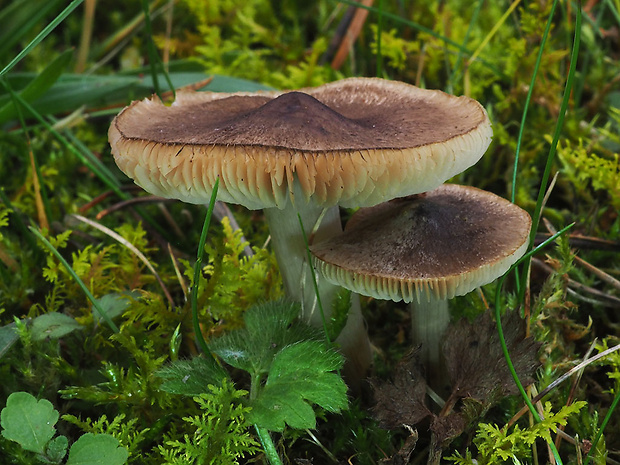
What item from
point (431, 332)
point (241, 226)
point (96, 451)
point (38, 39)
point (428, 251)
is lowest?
point (431, 332)

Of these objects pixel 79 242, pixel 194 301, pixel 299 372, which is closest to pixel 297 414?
pixel 299 372

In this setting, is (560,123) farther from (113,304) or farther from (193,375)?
(113,304)

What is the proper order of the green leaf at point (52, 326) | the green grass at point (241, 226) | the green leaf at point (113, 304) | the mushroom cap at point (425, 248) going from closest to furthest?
the mushroom cap at point (425, 248), the green grass at point (241, 226), the green leaf at point (52, 326), the green leaf at point (113, 304)

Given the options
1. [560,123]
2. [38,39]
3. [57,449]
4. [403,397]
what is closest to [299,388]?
[403,397]

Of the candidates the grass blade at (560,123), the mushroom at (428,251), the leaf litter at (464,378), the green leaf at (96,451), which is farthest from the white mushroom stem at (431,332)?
the green leaf at (96,451)

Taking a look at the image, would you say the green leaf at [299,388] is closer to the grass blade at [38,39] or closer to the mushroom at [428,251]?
the mushroom at [428,251]

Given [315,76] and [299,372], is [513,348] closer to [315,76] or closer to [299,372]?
[299,372]
